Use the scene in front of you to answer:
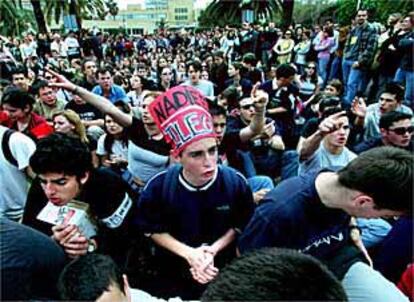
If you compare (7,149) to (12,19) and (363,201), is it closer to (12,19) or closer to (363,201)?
(363,201)

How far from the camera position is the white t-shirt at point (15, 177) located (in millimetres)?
2855

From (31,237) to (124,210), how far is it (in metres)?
0.73

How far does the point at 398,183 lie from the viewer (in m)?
1.70

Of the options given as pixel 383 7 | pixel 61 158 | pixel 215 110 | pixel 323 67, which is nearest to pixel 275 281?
pixel 61 158

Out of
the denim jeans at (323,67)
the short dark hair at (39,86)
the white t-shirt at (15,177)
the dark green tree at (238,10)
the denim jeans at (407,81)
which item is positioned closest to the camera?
the white t-shirt at (15,177)

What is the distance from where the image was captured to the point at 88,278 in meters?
1.68

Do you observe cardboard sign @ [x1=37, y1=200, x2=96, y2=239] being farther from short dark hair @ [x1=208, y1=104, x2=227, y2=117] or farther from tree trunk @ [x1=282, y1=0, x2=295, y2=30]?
tree trunk @ [x1=282, y1=0, x2=295, y2=30]

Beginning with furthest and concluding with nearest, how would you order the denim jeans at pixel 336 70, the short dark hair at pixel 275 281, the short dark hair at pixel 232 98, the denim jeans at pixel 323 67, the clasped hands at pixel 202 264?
the denim jeans at pixel 323 67
the denim jeans at pixel 336 70
the short dark hair at pixel 232 98
the clasped hands at pixel 202 264
the short dark hair at pixel 275 281

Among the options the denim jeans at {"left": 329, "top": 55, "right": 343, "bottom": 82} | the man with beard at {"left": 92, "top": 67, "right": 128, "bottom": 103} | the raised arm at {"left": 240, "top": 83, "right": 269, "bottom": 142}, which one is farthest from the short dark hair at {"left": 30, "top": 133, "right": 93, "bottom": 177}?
the denim jeans at {"left": 329, "top": 55, "right": 343, "bottom": 82}

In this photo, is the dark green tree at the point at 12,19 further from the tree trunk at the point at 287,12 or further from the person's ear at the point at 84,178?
the person's ear at the point at 84,178

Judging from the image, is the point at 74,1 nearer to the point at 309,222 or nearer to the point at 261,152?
the point at 261,152

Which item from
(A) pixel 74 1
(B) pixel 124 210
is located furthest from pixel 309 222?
(A) pixel 74 1

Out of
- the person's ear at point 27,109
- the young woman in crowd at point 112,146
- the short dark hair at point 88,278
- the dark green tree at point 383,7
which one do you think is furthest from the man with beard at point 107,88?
the dark green tree at point 383,7

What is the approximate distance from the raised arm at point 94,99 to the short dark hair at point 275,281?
7.90ft
